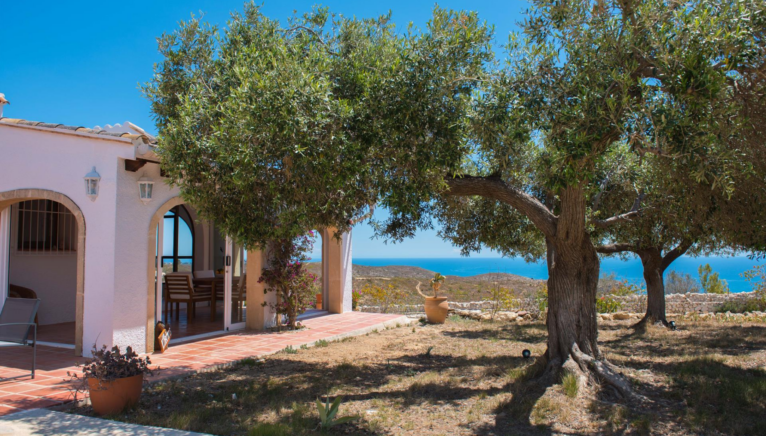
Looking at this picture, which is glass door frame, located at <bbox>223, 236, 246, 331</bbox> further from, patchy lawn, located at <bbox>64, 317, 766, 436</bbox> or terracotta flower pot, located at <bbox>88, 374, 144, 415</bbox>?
terracotta flower pot, located at <bbox>88, 374, 144, 415</bbox>

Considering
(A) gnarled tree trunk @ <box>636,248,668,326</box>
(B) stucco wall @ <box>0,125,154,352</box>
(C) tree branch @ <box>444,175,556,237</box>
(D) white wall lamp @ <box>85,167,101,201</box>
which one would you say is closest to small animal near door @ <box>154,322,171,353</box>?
(B) stucco wall @ <box>0,125,154,352</box>

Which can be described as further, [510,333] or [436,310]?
[436,310]

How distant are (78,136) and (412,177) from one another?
16.5ft

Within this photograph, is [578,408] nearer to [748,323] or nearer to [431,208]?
[431,208]

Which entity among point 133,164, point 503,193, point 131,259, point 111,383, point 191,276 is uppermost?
point 133,164

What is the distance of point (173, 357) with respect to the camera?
23.8 ft

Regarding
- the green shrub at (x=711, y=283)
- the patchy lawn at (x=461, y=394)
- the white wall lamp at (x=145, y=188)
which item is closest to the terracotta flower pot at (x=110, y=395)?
the patchy lawn at (x=461, y=394)

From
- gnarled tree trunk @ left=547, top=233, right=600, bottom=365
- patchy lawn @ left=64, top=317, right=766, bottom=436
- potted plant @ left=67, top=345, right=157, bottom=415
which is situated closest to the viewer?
patchy lawn @ left=64, top=317, right=766, bottom=436

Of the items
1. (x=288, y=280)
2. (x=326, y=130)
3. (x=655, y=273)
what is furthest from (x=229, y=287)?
(x=655, y=273)

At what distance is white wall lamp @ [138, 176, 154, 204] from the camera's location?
280 inches

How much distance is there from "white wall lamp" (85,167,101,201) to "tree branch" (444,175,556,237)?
479 cm

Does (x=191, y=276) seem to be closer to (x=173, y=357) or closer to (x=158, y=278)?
(x=158, y=278)

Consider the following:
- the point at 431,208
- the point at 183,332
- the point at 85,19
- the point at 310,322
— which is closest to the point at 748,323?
the point at 431,208

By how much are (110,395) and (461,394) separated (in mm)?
3634
